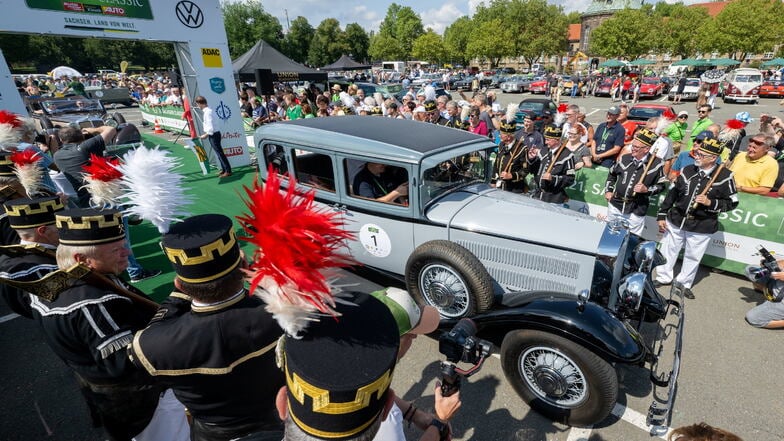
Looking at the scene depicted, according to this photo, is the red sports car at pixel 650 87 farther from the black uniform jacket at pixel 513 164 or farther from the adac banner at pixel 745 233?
the black uniform jacket at pixel 513 164

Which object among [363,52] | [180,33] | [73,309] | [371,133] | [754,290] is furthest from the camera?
[363,52]

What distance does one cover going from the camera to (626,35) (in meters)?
41.6

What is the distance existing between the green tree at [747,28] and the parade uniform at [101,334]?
57.5 metres

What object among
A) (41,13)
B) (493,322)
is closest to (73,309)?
(493,322)

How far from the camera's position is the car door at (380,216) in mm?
3932

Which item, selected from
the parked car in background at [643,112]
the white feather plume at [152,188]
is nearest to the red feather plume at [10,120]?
the white feather plume at [152,188]

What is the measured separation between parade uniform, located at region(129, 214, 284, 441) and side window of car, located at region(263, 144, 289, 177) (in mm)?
3132

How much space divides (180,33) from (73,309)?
8.45m

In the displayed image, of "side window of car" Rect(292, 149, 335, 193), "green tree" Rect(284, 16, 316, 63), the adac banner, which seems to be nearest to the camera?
"side window of car" Rect(292, 149, 335, 193)

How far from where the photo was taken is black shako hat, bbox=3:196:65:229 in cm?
261

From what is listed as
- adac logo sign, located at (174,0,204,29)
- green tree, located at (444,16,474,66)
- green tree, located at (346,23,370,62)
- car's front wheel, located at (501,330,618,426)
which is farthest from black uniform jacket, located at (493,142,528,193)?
green tree, located at (346,23,370,62)

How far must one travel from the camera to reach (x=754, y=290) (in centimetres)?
470

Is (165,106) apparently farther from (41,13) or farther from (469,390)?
(469,390)

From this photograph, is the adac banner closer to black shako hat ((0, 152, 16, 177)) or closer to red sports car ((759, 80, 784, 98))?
black shako hat ((0, 152, 16, 177))
